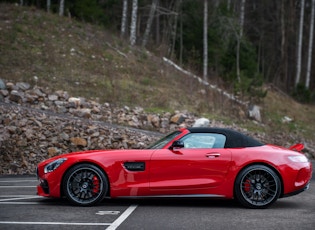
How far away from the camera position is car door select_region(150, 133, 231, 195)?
8680mm

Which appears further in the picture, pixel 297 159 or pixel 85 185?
pixel 297 159

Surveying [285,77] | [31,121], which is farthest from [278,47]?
[31,121]

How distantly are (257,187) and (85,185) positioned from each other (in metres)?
2.64

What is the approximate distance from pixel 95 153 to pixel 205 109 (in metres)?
15.9

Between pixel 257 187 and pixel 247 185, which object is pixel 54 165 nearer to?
pixel 247 185

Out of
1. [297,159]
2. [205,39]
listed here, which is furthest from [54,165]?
[205,39]

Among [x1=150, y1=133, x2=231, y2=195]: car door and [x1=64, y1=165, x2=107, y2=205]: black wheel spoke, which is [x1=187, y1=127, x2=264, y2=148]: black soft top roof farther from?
[x1=64, y1=165, x2=107, y2=205]: black wheel spoke

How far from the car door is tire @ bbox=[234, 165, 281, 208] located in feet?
1.00

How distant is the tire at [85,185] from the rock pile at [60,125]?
778cm

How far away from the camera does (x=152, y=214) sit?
800 centimetres

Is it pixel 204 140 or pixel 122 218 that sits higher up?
pixel 204 140

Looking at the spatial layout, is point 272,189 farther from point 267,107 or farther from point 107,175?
point 267,107

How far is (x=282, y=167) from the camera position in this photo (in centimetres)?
881

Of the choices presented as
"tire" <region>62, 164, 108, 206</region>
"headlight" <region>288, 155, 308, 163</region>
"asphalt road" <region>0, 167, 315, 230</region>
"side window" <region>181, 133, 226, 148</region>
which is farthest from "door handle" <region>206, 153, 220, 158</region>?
"tire" <region>62, 164, 108, 206</region>
